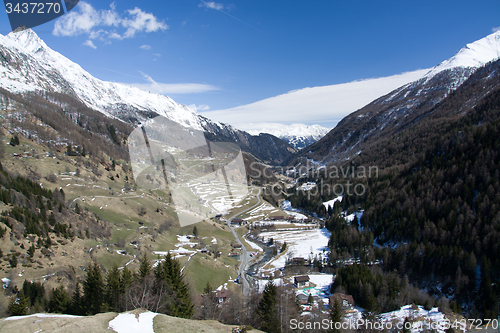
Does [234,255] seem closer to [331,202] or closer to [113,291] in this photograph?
[113,291]

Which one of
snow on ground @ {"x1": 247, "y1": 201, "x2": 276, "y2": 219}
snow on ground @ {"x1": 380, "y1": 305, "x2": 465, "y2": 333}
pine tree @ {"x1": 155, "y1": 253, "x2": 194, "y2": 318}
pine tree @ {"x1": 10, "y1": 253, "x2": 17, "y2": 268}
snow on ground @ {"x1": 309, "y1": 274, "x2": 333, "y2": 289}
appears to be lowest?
snow on ground @ {"x1": 380, "y1": 305, "x2": 465, "y2": 333}

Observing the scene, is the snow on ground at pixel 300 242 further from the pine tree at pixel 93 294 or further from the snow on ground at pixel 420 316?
the pine tree at pixel 93 294

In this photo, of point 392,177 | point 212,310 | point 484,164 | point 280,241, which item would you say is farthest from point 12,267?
point 392,177

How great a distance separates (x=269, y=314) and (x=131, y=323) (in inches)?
634

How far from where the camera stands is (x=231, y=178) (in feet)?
652

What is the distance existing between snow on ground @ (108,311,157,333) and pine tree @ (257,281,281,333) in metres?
13.8

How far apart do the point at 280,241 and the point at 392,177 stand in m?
74.6

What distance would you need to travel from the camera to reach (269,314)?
2861 centimetres

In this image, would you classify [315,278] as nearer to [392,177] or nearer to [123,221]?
[123,221]

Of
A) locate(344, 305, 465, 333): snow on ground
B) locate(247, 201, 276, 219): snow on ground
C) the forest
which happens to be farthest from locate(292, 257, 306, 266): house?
locate(247, 201, 276, 219): snow on ground

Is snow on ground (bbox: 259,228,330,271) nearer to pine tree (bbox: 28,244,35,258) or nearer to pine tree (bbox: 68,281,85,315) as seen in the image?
pine tree (bbox: 68,281,85,315)

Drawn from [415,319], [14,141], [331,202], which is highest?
[14,141]

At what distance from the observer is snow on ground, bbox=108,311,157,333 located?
16797 millimetres

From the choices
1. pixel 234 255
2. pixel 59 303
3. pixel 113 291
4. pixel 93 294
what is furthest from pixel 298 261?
pixel 59 303
